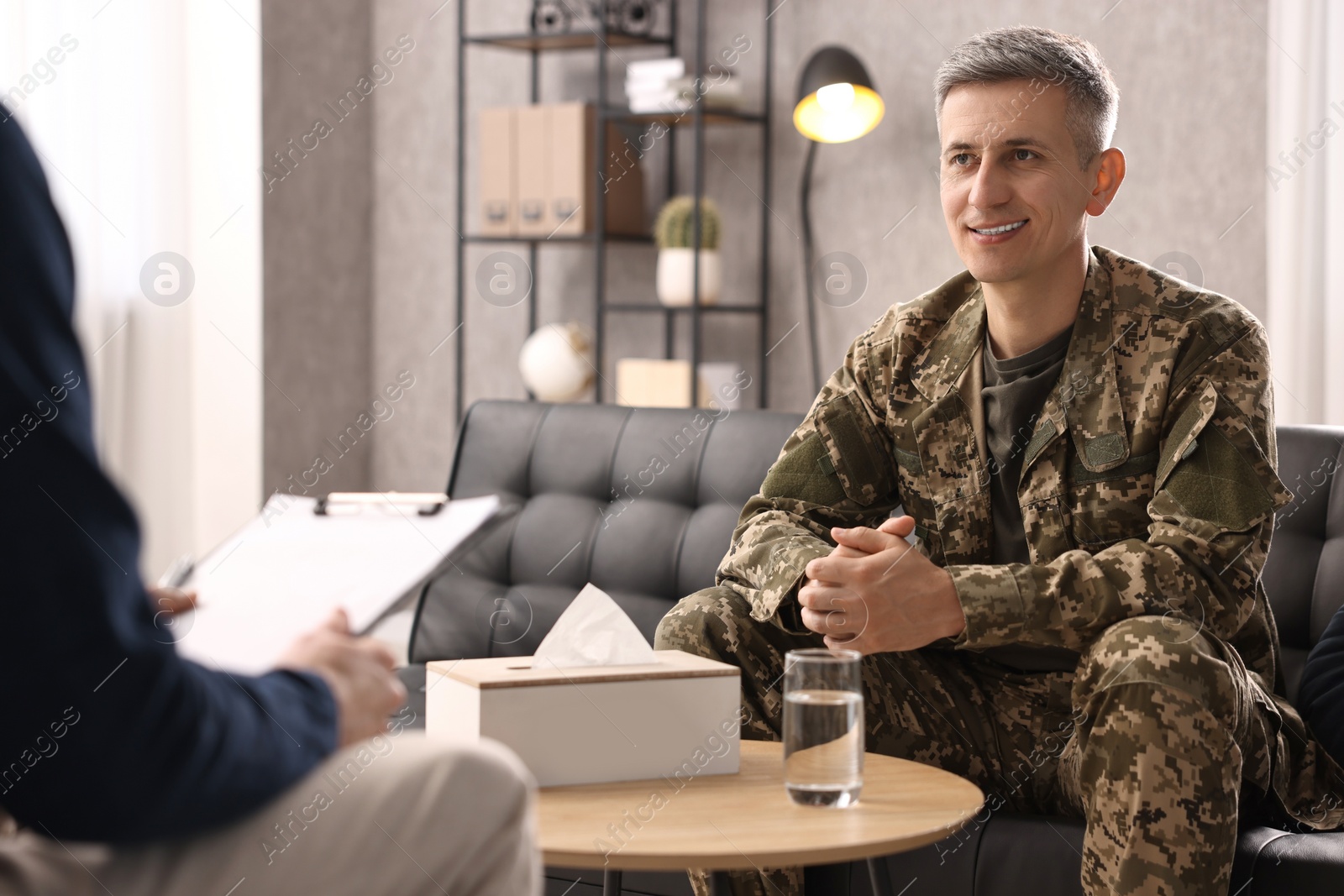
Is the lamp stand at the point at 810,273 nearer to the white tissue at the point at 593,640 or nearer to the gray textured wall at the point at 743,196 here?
the gray textured wall at the point at 743,196

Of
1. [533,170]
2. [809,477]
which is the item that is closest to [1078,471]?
[809,477]

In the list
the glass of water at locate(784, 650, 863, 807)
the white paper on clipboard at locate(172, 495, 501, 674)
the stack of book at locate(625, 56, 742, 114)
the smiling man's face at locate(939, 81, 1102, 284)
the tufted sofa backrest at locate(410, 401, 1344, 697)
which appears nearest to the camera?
the white paper on clipboard at locate(172, 495, 501, 674)

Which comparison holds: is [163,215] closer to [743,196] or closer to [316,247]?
[316,247]

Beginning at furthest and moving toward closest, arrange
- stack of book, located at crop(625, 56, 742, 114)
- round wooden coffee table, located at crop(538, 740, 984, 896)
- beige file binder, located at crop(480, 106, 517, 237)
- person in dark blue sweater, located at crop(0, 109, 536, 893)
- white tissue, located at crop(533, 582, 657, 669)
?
1. beige file binder, located at crop(480, 106, 517, 237)
2. stack of book, located at crop(625, 56, 742, 114)
3. white tissue, located at crop(533, 582, 657, 669)
4. round wooden coffee table, located at crop(538, 740, 984, 896)
5. person in dark blue sweater, located at crop(0, 109, 536, 893)

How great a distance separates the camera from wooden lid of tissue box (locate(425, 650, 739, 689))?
1.16m

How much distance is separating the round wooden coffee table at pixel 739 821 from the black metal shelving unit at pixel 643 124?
7.24ft

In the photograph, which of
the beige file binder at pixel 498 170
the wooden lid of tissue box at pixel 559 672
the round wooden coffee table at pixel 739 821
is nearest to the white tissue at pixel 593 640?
the wooden lid of tissue box at pixel 559 672

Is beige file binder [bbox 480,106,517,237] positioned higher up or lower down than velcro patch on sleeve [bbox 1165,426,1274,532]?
higher up

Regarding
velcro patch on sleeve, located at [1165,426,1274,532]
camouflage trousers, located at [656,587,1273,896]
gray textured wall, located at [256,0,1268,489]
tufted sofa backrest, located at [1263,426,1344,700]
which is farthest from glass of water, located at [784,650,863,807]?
gray textured wall, located at [256,0,1268,489]

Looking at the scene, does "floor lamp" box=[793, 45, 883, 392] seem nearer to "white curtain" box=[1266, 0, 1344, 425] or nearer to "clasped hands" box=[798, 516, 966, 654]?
"white curtain" box=[1266, 0, 1344, 425]

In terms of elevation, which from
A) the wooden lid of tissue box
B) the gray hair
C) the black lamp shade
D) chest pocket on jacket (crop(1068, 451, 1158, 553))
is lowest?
the wooden lid of tissue box

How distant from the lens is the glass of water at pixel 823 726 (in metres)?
1.10

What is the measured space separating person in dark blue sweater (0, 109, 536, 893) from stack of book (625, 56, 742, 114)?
2848 millimetres

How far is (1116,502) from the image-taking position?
61.7 inches
